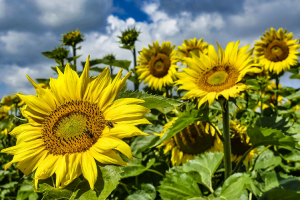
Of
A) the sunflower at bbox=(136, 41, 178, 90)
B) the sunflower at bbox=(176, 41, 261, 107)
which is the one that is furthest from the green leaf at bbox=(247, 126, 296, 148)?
the sunflower at bbox=(136, 41, 178, 90)

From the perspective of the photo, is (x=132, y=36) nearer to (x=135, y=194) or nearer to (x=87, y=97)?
(x=135, y=194)

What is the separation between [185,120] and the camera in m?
1.73

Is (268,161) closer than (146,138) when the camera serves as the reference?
Yes

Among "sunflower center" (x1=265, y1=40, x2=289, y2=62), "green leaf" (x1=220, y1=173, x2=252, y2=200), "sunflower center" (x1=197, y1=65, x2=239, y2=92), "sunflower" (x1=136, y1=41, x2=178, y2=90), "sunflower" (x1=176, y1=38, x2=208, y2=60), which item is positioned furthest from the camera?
"sunflower center" (x1=265, y1=40, x2=289, y2=62)

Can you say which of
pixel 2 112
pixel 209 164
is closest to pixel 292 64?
pixel 209 164

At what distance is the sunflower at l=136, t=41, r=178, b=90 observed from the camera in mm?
3997

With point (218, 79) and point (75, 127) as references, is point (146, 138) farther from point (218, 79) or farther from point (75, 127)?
point (75, 127)

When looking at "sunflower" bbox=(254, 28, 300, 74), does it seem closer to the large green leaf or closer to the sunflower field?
the sunflower field

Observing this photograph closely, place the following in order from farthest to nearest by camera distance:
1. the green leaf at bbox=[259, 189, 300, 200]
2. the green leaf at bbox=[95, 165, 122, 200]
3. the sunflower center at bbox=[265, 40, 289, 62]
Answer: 1. the sunflower center at bbox=[265, 40, 289, 62]
2. the green leaf at bbox=[259, 189, 300, 200]
3. the green leaf at bbox=[95, 165, 122, 200]

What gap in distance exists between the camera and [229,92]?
170 cm

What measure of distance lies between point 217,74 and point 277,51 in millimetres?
2953

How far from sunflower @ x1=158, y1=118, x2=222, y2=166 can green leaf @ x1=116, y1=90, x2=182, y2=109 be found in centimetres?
106

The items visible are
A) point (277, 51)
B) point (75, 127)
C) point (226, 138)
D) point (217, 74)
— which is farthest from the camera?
point (277, 51)

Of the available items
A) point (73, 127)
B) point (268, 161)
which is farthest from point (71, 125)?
point (268, 161)
